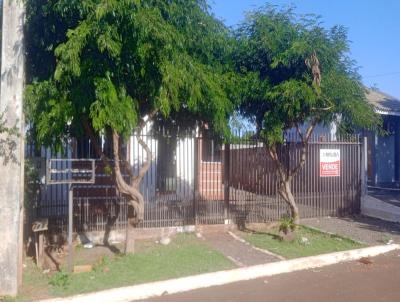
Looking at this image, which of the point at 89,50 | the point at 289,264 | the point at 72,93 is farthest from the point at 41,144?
the point at 289,264

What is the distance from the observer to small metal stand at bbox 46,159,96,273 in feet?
22.9

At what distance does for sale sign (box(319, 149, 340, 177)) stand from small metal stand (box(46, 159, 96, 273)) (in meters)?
5.70

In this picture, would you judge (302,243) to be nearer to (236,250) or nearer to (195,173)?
(236,250)

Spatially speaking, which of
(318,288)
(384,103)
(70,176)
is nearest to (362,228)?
(318,288)

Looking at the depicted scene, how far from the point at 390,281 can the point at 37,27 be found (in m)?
6.62

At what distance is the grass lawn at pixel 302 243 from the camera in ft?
29.7

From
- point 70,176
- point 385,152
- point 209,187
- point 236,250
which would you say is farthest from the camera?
point 385,152

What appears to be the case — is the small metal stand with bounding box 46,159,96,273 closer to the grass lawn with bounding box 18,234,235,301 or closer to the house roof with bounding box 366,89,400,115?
the grass lawn with bounding box 18,234,235,301

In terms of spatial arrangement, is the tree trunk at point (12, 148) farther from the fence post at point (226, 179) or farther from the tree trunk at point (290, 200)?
the tree trunk at point (290, 200)

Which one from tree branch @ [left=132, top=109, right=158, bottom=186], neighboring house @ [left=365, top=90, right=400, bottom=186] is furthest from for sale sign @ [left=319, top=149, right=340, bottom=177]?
neighboring house @ [left=365, top=90, right=400, bottom=186]

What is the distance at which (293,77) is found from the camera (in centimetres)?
927

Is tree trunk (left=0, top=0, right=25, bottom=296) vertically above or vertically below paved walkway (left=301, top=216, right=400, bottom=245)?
above

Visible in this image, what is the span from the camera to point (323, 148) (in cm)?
1201

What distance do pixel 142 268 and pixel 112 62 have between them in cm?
323
